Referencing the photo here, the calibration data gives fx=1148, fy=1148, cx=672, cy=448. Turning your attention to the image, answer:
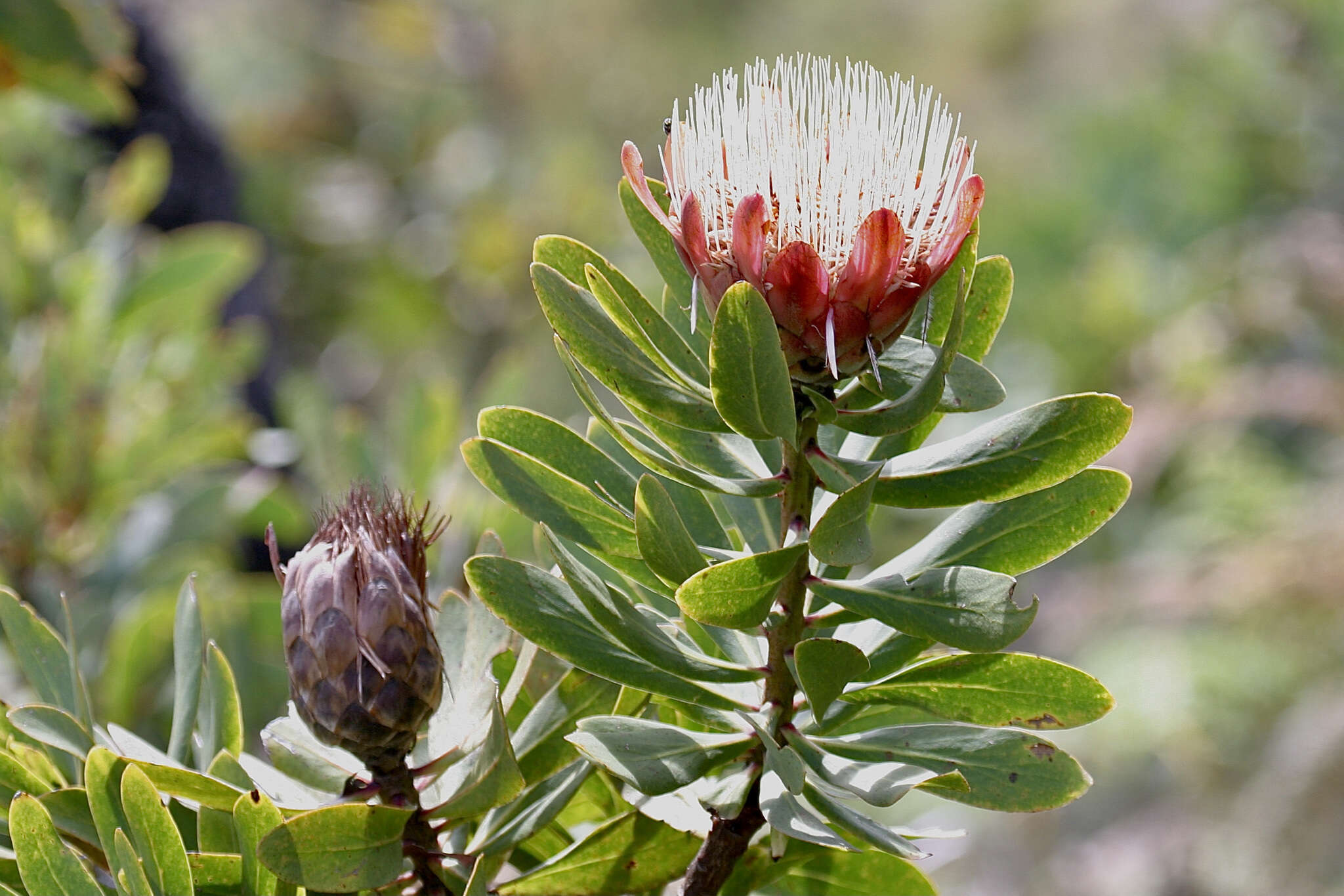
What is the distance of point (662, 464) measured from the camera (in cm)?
40

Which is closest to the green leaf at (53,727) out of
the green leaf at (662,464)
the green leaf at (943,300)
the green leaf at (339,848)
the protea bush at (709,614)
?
the protea bush at (709,614)

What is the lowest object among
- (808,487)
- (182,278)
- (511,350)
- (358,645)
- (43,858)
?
(43,858)

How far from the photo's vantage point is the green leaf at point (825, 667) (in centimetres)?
35

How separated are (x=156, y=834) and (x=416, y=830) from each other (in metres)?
0.09

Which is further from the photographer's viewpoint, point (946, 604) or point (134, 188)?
point (134, 188)

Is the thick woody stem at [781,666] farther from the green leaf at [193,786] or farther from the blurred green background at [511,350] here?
the blurred green background at [511,350]

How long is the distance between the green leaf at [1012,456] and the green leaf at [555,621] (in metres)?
0.10

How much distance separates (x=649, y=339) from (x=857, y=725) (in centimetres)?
18

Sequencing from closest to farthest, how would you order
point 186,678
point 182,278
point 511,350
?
point 186,678
point 182,278
point 511,350

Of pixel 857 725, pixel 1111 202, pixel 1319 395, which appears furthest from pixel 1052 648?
pixel 857 725

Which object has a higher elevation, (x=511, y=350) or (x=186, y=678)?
(x=511, y=350)

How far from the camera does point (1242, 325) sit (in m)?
3.27

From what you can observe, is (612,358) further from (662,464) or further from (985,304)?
(985,304)

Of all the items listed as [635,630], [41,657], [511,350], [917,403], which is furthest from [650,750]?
[511,350]
